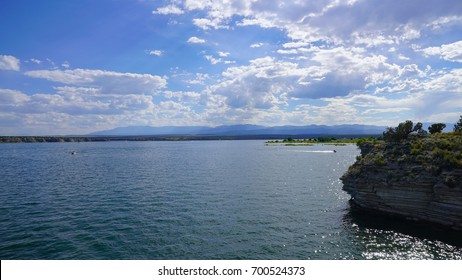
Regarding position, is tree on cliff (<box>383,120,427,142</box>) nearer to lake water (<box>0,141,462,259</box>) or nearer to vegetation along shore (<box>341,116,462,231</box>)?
vegetation along shore (<box>341,116,462,231</box>)

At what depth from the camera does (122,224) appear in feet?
132

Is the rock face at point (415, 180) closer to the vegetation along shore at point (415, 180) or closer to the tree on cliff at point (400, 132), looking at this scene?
the vegetation along shore at point (415, 180)

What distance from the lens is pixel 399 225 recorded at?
39.5 m

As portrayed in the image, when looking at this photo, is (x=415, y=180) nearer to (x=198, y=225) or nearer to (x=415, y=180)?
(x=415, y=180)

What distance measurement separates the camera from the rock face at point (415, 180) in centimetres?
3647

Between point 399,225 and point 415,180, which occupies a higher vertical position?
point 415,180

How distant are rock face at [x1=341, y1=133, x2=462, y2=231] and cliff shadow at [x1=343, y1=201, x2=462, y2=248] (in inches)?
27.5

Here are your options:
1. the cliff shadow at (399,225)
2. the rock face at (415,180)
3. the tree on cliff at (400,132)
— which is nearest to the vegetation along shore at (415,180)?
the rock face at (415,180)

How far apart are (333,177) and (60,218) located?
A: 199 ft

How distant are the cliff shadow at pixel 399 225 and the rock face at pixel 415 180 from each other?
0.70m

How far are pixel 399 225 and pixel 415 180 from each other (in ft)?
19.4

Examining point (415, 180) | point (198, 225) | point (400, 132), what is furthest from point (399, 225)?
point (198, 225)

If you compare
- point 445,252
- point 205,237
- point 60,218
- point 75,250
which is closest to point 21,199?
point 60,218

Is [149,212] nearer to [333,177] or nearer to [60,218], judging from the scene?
[60,218]
